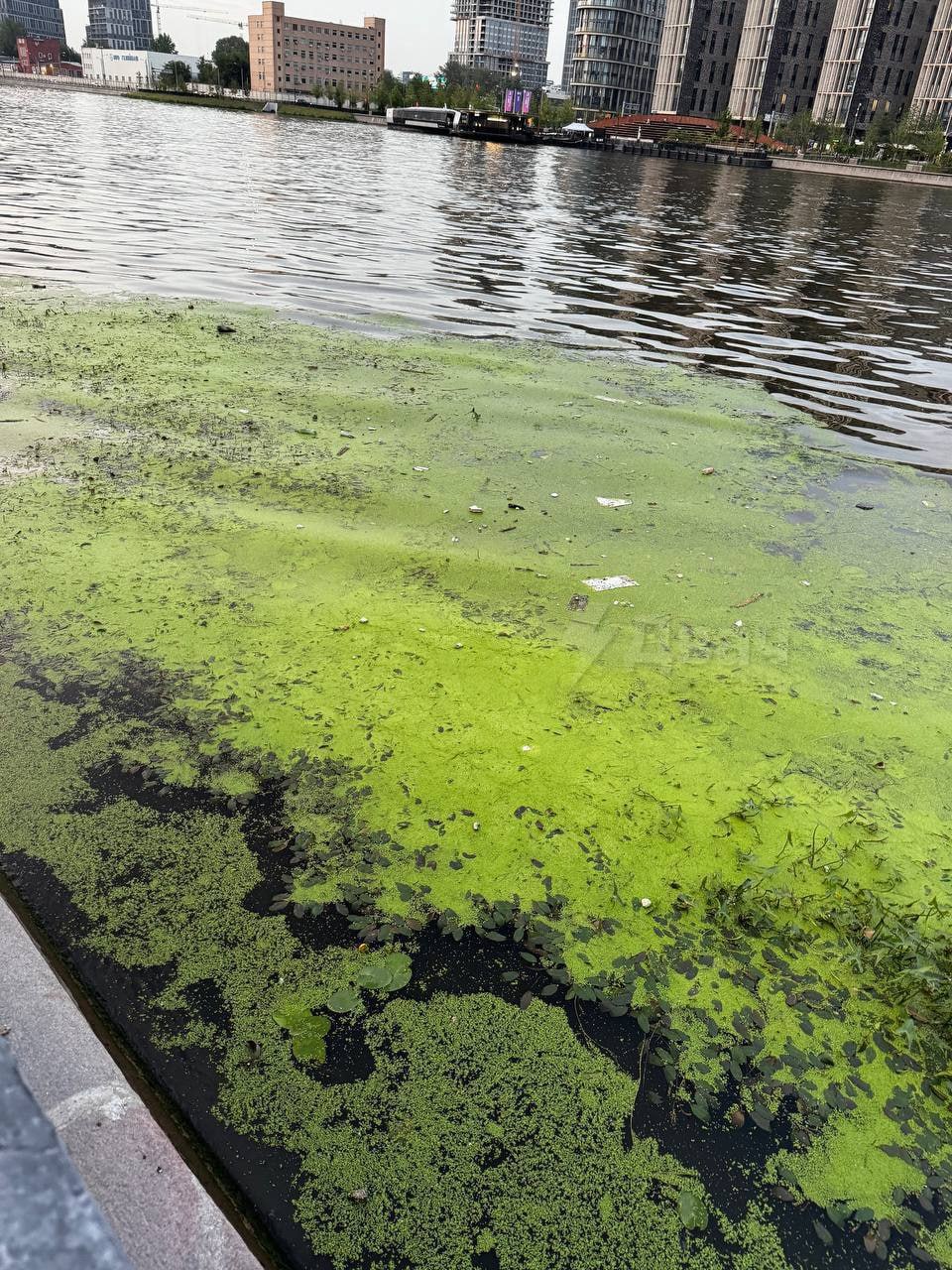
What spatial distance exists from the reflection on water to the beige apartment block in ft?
473

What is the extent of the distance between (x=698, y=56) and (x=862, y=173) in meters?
53.8

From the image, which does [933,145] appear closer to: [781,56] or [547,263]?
[781,56]

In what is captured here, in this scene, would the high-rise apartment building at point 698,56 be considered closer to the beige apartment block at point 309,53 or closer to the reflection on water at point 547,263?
the beige apartment block at point 309,53

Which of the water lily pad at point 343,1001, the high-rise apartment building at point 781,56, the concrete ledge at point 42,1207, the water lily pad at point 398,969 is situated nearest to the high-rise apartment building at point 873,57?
the high-rise apartment building at point 781,56

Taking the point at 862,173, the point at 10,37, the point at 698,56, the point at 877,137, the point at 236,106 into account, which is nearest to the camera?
the point at 862,173

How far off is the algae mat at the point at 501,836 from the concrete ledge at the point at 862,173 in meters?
78.5

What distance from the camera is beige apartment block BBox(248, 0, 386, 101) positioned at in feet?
512

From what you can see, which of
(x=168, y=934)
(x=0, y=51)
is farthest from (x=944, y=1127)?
(x=0, y=51)

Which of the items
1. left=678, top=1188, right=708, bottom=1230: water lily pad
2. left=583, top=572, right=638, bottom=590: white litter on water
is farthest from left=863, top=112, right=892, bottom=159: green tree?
left=678, top=1188, right=708, bottom=1230: water lily pad

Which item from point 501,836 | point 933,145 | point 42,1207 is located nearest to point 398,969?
point 501,836

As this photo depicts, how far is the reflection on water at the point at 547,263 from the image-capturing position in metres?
10.6

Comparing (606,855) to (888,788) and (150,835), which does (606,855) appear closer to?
(888,788)

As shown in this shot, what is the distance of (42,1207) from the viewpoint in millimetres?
567

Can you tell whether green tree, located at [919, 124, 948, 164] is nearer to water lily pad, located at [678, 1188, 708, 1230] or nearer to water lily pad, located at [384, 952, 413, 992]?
water lily pad, located at [384, 952, 413, 992]
